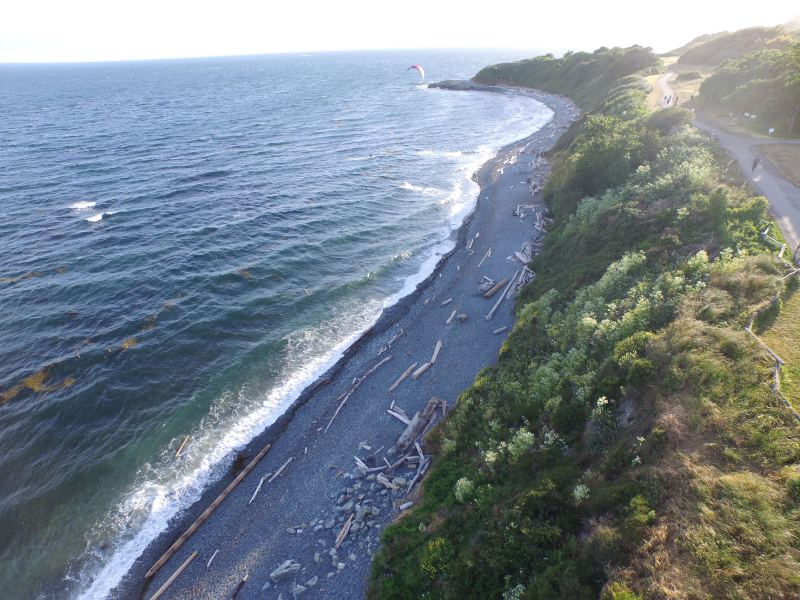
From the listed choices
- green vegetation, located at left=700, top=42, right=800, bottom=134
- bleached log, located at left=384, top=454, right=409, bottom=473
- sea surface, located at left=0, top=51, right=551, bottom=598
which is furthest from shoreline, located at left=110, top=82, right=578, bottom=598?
green vegetation, located at left=700, top=42, right=800, bottom=134

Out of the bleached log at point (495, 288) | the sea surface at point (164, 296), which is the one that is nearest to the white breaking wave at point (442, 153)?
the sea surface at point (164, 296)

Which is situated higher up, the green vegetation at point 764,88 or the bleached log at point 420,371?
the green vegetation at point 764,88

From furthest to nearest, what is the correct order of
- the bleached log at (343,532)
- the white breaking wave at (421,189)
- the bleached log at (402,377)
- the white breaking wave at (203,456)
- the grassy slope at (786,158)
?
the white breaking wave at (421,189) → the grassy slope at (786,158) → the bleached log at (402,377) → the white breaking wave at (203,456) → the bleached log at (343,532)

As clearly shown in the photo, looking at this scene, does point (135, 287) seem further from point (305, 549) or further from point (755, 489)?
point (755, 489)

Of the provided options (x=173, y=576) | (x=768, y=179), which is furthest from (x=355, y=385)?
(x=768, y=179)

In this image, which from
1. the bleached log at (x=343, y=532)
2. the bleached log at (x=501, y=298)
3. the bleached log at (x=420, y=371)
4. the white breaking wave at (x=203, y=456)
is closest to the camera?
the bleached log at (x=343, y=532)

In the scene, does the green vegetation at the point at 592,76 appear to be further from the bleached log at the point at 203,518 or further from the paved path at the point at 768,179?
the bleached log at the point at 203,518
